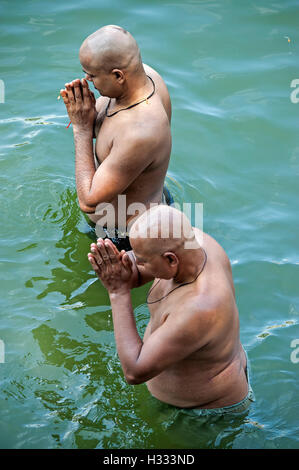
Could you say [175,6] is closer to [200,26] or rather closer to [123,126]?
[200,26]

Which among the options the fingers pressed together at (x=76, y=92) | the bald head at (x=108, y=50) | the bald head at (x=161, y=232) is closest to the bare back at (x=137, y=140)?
the fingers pressed together at (x=76, y=92)

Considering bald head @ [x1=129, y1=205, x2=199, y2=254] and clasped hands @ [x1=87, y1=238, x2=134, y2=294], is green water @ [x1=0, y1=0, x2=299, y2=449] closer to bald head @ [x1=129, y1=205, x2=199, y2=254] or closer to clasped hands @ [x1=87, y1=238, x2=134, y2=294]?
clasped hands @ [x1=87, y1=238, x2=134, y2=294]

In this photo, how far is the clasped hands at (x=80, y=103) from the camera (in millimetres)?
4176

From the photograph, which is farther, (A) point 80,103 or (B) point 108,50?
(A) point 80,103

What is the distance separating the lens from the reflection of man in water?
3.91 m

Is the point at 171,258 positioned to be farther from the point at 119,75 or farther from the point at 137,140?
the point at 119,75

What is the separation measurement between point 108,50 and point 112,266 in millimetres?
1450

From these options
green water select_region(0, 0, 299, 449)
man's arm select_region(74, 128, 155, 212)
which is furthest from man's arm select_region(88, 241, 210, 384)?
man's arm select_region(74, 128, 155, 212)

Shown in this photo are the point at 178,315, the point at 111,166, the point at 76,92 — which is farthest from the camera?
the point at 76,92

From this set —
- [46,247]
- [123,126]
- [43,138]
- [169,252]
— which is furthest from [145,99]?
[43,138]

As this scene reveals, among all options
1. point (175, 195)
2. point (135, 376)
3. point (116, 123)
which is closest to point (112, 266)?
point (135, 376)

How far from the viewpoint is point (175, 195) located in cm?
584

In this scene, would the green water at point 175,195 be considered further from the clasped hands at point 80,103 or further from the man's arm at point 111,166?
the clasped hands at point 80,103

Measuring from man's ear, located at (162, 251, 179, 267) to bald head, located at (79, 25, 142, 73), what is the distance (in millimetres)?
1492
